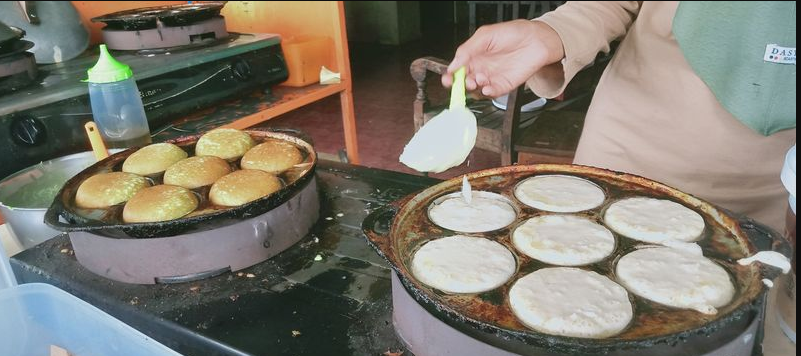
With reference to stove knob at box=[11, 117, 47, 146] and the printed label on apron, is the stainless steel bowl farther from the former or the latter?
the printed label on apron

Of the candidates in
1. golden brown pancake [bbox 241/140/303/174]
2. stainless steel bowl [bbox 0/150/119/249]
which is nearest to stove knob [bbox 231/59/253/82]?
stainless steel bowl [bbox 0/150/119/249]

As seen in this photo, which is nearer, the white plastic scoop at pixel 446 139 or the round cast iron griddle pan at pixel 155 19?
the white plastic scoop at pixel 446 139

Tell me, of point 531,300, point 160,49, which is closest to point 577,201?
point 531,300

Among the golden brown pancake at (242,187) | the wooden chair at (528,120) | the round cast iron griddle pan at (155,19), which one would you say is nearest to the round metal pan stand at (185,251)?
the golden brown pancake at (242,187)

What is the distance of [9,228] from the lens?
1757 mm

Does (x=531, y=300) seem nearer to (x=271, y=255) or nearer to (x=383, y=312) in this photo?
(x=383, y=312)

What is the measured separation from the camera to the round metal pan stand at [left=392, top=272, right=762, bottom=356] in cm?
95

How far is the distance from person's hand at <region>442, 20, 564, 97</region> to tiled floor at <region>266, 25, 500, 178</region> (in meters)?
2.38

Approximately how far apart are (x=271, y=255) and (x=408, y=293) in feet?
1.84

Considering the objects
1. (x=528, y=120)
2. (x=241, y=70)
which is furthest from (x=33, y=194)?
(x=528, y=120)

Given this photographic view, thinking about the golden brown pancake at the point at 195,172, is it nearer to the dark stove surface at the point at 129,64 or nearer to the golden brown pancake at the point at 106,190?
the golden brown pancake at the point at 106,190

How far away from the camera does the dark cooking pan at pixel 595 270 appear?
3.01 feet

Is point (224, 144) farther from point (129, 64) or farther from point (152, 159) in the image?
point (129, 64)

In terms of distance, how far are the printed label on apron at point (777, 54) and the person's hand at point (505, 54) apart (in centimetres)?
50
